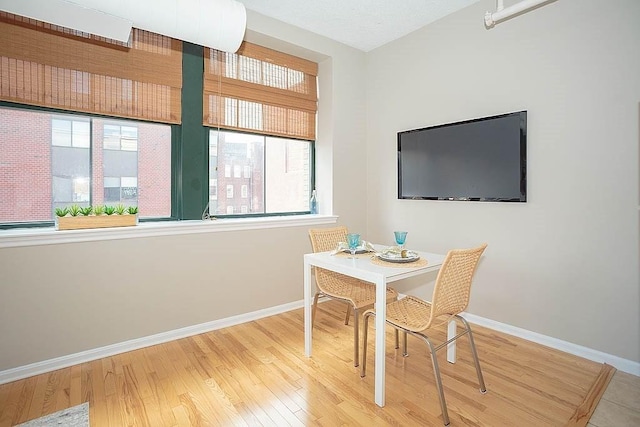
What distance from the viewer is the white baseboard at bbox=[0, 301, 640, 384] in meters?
2.26

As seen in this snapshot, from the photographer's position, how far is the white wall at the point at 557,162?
228 centimetres

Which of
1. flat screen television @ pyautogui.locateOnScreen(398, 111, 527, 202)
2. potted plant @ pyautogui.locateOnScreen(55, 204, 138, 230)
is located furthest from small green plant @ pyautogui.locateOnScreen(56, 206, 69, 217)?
flat screen television @ pyautogui.locateOnScreen(398, 111, 527, 202)

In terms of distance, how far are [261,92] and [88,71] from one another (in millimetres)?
1469

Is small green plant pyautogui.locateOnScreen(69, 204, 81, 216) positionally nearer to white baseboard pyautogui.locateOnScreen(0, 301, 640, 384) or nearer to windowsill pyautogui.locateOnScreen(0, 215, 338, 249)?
windowsill pyautogui.locateOnScreen(0, 215, 338, 249)

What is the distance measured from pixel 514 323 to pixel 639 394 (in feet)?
2.89

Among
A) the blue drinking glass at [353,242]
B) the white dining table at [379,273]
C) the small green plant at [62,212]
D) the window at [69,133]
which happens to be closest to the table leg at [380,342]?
the white dining table at [379,273]

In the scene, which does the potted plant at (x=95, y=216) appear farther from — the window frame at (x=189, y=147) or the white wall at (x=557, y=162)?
the white wall at (x=557, y=162)

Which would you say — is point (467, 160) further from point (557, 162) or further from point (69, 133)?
point (69, 133)

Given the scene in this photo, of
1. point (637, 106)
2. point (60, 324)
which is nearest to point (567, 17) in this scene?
point (637, 106)

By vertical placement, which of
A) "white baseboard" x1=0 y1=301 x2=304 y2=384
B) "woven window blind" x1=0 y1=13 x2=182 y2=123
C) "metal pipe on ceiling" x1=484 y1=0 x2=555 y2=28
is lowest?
"white baseboard" x1=0 y1=301 x2=304 y2=384

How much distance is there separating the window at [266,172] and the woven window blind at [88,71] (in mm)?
624

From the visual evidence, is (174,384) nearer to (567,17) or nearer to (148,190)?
(148,190)

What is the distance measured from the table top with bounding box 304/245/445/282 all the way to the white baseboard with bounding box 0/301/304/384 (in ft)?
3.93

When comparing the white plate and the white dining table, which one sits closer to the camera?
the white dining table
